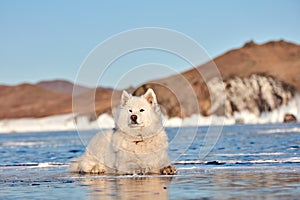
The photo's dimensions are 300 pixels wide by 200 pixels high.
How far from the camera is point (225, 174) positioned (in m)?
15.7

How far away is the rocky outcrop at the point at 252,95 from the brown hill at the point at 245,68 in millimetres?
2582

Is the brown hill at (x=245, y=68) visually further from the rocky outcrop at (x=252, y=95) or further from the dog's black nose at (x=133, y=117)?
the dog's black nose at (x=133, y=117)

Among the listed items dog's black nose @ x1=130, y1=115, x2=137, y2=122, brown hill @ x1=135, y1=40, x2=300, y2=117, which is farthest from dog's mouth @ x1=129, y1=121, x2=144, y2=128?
brown hill @ x1=135, y1=40, x2=300, y2=117

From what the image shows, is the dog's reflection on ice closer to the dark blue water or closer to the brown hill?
the dark blue water

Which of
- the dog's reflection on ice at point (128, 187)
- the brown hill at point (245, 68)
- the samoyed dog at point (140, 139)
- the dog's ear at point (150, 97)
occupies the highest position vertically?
the brown hill at point (245, 68)

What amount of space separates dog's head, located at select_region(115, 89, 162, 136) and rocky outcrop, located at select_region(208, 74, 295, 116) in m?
115

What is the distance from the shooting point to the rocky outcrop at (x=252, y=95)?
439ft

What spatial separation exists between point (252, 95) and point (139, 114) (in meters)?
122

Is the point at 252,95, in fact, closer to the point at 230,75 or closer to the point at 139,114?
the point at 230,75

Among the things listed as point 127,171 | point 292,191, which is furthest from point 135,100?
point 292,191

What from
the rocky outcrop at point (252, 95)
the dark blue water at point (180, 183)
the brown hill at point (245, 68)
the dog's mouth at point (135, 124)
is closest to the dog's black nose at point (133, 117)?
the dog's mouth at point (135, 124)

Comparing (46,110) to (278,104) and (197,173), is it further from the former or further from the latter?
(197,173)

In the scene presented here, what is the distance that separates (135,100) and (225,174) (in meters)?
2.45

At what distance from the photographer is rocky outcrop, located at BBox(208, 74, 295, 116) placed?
133750mm
